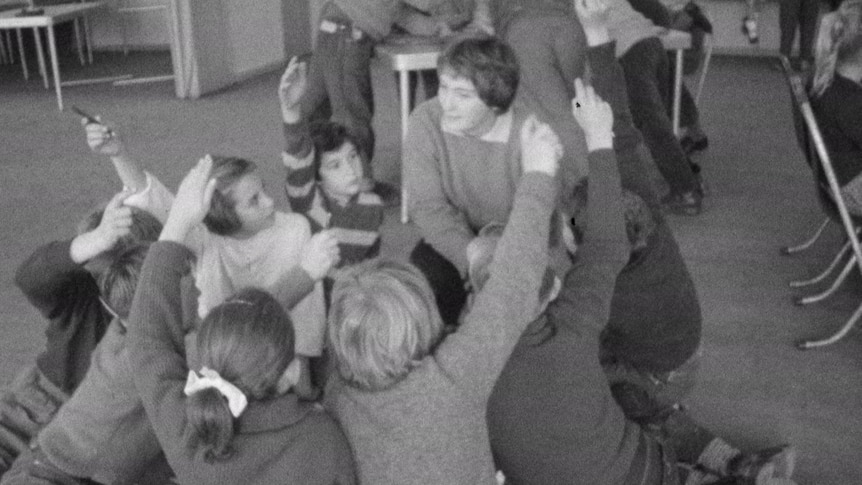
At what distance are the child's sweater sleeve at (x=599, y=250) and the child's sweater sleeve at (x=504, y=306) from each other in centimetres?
13

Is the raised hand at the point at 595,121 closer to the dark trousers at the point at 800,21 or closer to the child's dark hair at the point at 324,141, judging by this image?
the child's dark hair at the point at 324,141

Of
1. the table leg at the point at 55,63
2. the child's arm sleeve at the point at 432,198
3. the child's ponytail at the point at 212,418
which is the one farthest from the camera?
the table leg at the point at 55,63

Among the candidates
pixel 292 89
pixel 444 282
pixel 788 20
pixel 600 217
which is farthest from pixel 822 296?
pixel 788 20

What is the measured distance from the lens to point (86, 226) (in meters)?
2.37

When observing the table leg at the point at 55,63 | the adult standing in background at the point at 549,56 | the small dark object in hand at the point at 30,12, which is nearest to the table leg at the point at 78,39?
the small dark object in hand at the point at 30,12

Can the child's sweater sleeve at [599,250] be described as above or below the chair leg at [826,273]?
above

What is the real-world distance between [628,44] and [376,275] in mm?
3288

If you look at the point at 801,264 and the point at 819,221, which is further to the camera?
the point at 819,221

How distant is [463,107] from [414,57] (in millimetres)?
1872

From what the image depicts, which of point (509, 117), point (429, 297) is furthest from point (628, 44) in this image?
point (429, 297)

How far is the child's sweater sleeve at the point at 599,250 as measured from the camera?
1.86 meters

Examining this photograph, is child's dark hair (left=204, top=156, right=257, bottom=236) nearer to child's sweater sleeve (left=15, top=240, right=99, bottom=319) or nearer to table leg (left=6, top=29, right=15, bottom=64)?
child's sweater sleeve (left=15, top=240, right=99, bottom=319)

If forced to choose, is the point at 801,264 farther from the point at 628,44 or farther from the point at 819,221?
the point at 628,44

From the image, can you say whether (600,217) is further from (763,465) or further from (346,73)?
(346,73)
